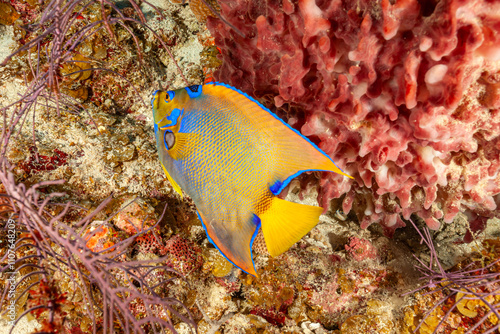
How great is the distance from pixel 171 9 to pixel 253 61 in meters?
1.98

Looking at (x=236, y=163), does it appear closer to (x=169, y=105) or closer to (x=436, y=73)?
(x=169, y=105)

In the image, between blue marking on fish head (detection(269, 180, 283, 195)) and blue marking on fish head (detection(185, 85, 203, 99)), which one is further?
blue marking on fish head (detection(185, 85, 203, 99))

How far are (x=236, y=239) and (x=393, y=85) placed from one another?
1.28m

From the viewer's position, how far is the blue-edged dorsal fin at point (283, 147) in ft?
4.75

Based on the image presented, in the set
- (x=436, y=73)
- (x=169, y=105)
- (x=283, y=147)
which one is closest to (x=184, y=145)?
(x=169, y=105)

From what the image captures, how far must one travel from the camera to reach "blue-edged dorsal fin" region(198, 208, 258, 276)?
5.01 ft

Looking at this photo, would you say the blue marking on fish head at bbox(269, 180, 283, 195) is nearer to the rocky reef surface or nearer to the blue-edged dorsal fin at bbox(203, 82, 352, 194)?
the blue-edged dorsal fin at bbox(203, 82, 352, 194)

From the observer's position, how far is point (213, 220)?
1603 mm

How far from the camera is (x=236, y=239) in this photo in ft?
5.09

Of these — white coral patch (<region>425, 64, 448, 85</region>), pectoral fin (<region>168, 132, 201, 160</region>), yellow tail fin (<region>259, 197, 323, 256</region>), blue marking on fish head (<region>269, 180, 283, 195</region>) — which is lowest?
yellow tail fin (<region>259, 197, 323, 256</region>)

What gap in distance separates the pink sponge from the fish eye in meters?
0.79

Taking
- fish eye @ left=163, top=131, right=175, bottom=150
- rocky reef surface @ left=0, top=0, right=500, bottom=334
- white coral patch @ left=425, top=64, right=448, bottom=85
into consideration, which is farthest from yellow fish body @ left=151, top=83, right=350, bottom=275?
white coral patch @ left=425, top=64, right=448, bottom=85

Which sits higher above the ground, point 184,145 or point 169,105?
point 169,105

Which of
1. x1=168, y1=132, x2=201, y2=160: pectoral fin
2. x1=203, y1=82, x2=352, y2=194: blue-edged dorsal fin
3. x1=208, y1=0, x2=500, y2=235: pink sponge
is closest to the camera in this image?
x1=208, y1=0, x2=500, y2=235: pink sponge
